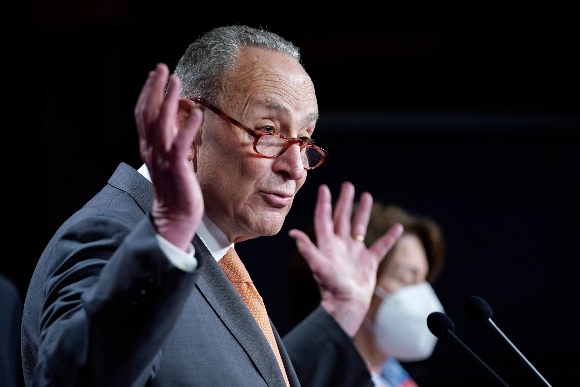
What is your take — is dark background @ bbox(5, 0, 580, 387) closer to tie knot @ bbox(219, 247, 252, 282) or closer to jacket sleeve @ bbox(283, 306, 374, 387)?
jacket sleeve @ bbox(283, 306, 374, 387)

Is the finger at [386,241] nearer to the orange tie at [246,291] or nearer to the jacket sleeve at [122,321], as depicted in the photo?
the orange tie at [246,291]

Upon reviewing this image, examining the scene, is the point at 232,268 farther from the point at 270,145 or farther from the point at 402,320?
the point at 402,320

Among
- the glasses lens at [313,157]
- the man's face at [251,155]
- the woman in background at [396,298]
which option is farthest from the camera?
the woman in background at [396,298]

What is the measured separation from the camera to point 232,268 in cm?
160

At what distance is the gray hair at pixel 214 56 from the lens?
166 centimetres

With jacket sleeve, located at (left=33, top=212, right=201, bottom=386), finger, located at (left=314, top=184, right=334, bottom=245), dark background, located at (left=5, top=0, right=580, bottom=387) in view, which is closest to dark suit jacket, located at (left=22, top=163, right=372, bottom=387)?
jacket sleeve, located at (left=33, top=212, right=201, bottom=386)

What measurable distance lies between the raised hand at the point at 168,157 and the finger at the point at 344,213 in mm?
904

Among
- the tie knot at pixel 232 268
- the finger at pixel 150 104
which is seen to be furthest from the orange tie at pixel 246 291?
the finger at pixel 150 104

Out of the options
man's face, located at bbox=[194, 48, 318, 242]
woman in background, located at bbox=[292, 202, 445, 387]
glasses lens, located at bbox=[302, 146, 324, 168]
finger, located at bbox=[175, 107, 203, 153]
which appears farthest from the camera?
woman in background, located at bbox=[292, 202, 445, 387]

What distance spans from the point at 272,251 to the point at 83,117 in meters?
1.43

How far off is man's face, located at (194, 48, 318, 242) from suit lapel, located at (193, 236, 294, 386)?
151mm

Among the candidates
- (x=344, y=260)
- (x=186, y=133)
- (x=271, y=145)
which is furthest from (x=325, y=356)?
(x=186, y=133)

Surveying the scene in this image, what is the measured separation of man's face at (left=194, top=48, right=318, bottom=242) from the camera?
1.59m

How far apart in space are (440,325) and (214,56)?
2.49ft
